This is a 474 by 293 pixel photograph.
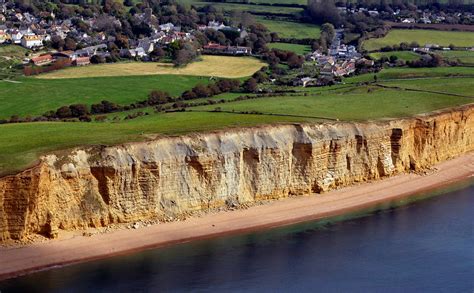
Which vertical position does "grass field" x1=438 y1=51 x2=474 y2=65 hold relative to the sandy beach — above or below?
above

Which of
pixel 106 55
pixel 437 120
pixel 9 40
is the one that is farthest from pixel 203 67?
pixel 437 120

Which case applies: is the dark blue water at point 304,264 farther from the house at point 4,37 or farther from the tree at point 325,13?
the tree at point 325,13

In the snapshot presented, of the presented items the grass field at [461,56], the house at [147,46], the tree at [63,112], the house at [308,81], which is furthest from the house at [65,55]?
the grass field at [461,56]

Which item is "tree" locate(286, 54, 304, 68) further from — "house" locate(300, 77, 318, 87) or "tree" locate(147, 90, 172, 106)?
"tree" locate(147, 90, 172, 106)

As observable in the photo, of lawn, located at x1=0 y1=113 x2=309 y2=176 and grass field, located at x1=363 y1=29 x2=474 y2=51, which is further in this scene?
grass field, located at x1=363 y1=29 x2=474 y2=51

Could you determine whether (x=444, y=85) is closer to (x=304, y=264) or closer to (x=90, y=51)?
(x=304, y=264)

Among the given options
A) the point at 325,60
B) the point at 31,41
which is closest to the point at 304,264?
the point at 325,60

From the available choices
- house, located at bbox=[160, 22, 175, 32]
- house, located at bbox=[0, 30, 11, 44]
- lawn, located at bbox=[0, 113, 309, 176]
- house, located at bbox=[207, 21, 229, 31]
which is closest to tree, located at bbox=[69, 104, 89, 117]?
lawn, located at bbox=[0, 113, 309, 176]
